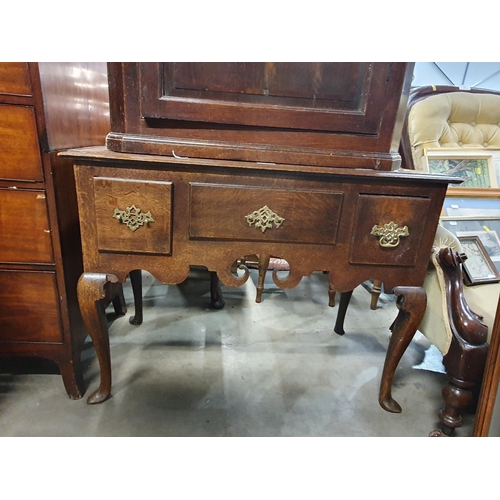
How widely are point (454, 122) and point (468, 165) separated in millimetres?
226

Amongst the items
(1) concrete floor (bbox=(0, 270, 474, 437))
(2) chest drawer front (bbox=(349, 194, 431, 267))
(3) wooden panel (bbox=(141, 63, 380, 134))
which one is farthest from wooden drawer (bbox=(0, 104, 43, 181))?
(2) chest drawer front (bbox=(349, 194, 431, 267))

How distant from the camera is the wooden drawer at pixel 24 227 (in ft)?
2.74

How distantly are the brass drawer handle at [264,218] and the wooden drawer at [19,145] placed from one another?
548 millimetres

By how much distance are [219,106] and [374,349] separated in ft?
3.80

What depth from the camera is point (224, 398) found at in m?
1.07

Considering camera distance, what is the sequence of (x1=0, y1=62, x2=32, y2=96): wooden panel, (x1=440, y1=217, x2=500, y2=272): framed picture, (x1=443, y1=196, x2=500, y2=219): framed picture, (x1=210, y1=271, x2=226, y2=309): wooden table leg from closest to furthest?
1. (x1=0, y1=62, x2=32, y2=96): wooden panel
2. (x1=440, y1=217, x2=500, y2=272): framed picture
3. (x1=443, y1=196, x2=500, y2=219): framed picture
4. (x1=210, y1=271, x2=226, y2=309): wooden table leg

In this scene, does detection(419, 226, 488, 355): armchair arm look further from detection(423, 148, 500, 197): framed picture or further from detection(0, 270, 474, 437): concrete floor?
detection(423, 148, 500, 197): framed picture

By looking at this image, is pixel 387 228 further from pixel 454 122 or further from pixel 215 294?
pixel 454 122

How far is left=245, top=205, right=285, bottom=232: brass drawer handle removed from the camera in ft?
2.53

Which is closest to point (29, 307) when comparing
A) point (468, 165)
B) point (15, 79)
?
point (15, 79)

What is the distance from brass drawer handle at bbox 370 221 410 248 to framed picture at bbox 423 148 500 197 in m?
0.83

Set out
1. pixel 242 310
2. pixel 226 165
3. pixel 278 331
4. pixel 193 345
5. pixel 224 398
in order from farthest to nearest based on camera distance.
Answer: pixel 242 310 → pixel 278 331 → pixel 193 345 → pixel 224 398 → pixel 226 165

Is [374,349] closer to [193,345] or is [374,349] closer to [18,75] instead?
[193,345]

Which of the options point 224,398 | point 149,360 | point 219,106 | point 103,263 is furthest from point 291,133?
point 149,360
